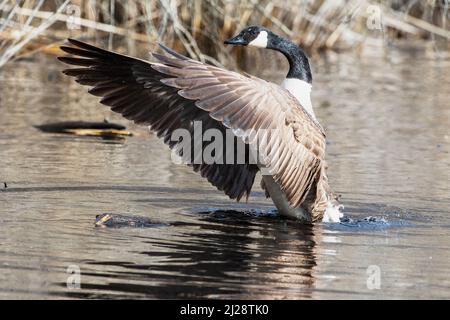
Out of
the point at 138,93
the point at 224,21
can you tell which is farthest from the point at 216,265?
the point at 224,21

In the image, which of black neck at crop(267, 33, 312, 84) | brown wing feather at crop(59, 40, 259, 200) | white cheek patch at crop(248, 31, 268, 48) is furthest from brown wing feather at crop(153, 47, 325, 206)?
white cheek patch at crop(248, 31, 268, 48)

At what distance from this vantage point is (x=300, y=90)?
26.2ft

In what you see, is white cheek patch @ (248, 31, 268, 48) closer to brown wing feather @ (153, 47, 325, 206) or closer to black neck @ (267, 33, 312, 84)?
black neck @ (267, 33, 312, 84)

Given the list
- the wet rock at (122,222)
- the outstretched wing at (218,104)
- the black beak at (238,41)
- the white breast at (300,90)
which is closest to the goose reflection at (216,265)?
the wet rock at (122,222)

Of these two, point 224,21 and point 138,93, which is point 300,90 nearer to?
point 138,93

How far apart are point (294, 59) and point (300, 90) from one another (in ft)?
1.03

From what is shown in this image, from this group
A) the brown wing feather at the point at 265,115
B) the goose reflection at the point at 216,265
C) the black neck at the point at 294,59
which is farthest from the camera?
the black neck at the point at 294,59

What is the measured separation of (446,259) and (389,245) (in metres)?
0.51

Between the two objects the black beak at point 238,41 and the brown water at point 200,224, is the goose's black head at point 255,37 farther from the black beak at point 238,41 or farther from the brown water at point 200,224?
the brown water at point 200,224

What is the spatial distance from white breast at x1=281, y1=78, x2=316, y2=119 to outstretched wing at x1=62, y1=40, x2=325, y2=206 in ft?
1.48

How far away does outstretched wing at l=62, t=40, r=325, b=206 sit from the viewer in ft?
22.4

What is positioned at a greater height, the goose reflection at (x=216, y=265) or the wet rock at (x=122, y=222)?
the wet rock at (x=122, y=222)

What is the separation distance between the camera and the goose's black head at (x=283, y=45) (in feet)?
26.7
